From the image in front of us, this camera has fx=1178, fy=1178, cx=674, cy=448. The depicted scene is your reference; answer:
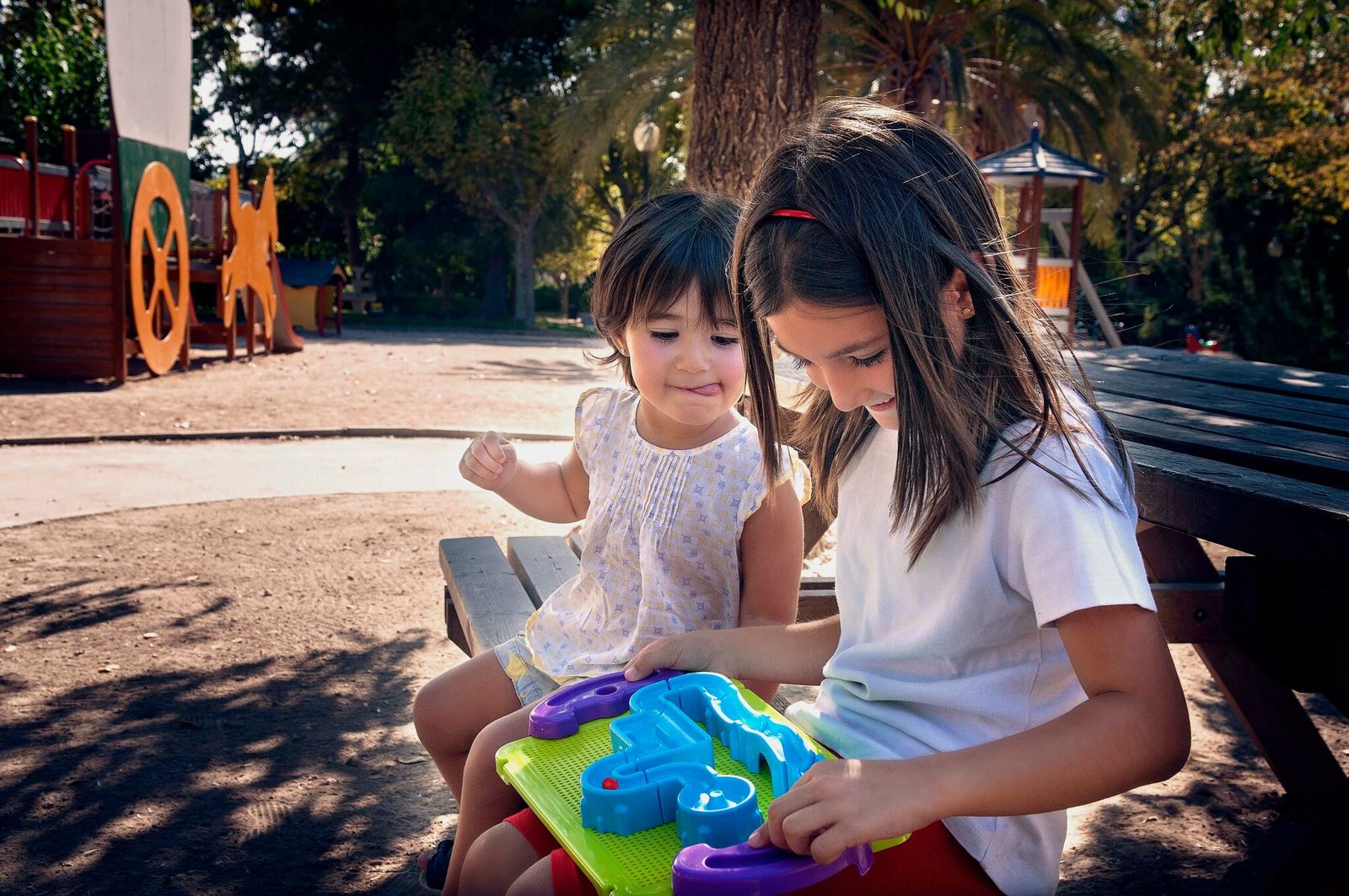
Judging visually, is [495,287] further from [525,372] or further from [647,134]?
[525,372]

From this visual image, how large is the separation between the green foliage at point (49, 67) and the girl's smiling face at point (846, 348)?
27462 millimetres

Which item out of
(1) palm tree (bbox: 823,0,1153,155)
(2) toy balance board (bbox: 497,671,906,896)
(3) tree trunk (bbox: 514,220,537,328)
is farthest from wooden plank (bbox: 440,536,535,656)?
(3) tree trunk (bbox: 514,220,537,328)

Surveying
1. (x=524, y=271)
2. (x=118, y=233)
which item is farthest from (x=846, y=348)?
(x=524, y=271)

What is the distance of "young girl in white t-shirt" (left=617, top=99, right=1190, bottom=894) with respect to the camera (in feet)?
4.10

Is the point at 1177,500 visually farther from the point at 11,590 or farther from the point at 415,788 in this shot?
the point at 11,590

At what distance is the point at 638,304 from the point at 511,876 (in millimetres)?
1017

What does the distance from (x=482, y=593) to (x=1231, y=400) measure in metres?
1.96

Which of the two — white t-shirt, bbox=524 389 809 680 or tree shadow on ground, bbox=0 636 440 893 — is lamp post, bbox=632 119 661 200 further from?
white t-shirt, bbox=524 389 809 680

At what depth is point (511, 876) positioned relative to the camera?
5.15ft

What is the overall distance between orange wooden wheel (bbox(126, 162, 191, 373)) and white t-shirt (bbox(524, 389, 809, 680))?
10.2 metres

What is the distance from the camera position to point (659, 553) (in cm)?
212

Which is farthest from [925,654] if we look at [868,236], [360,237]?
[360,237]

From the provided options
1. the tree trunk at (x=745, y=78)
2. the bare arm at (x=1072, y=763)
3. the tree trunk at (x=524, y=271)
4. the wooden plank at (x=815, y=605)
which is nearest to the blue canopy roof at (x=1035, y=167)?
the tree trunk at (x=745, y=78)

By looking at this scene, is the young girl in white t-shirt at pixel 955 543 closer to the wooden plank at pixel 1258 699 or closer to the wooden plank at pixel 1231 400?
the wooden plank at pixel 1231 400
